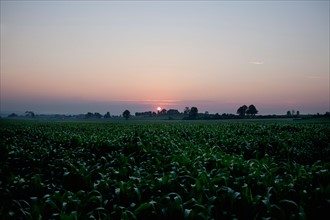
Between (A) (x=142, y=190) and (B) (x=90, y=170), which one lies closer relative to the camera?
(A) (x=142, y=190)

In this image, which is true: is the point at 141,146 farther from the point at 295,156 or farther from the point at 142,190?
the point at 295,156

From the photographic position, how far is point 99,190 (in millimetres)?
5812

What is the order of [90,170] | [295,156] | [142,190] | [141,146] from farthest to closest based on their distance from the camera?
1. [295,156]
2. [141,146]
3. [90,170]
4. [142,190]

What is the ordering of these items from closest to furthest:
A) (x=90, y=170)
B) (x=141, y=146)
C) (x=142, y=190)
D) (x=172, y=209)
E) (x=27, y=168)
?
(x=172, y=209) < (x=142, y=190) < (x=90, y=170) < (x=27, y=168) < (x=141, y=146)

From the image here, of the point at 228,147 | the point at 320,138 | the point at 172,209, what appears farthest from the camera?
the point at 320,138

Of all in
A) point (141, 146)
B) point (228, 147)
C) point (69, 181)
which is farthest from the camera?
point (228, 147)

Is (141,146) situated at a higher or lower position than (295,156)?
higher

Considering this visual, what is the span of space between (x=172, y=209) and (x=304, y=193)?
2484 mm

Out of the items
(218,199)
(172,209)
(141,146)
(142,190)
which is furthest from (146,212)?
(141,146)

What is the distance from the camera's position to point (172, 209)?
14.2ft

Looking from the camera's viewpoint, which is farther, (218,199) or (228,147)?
(228,147)

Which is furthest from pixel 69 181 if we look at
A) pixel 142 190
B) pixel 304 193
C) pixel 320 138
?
pixel 320 138

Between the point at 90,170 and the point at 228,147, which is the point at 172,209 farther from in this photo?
the point at 228,147

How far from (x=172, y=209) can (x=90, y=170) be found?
165 inches
